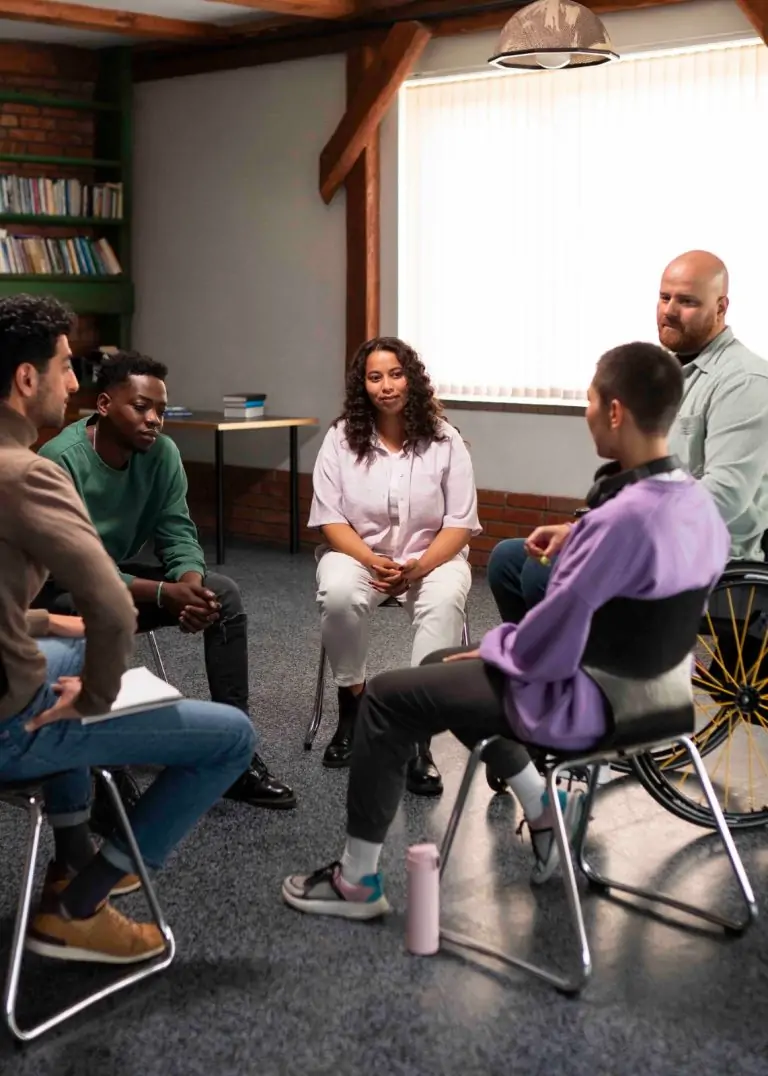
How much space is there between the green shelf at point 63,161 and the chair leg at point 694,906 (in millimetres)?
5699

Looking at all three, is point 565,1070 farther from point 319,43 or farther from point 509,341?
point 319,43

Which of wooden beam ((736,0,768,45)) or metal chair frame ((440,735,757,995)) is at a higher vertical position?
wooden beam ((736,0,768,45))

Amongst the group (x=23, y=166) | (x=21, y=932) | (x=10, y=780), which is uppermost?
(x=23, y=166)

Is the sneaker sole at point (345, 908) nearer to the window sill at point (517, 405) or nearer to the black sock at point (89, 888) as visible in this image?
the black sock at point (89, 888)

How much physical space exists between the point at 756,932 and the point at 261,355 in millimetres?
5267

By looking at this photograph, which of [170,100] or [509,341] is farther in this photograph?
[170,100]

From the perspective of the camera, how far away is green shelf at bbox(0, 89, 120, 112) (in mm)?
7484

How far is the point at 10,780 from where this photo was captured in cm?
234

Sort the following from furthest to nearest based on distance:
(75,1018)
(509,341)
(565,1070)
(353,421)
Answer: (509,341)
(353,421)
(75,1018)
(565,1070)

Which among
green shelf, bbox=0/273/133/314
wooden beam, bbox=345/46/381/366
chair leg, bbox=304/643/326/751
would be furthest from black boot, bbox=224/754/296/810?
green shelf, bbox=0/273/133/314

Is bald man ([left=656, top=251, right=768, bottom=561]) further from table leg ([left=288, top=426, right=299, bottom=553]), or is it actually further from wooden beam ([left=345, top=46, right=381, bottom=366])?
table leg ([left=288, top=426, right=299, bottom=553])

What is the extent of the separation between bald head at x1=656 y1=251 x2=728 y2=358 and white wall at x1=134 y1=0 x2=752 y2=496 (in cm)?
279

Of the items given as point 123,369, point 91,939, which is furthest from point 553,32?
point 91,939

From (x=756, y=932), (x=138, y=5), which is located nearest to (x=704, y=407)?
(x=756, y=932)
